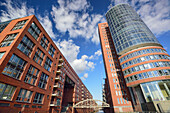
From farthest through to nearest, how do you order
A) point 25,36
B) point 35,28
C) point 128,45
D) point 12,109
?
point 128,45, point 35,28, point 25,36, point 12,109

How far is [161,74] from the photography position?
89.2 feet

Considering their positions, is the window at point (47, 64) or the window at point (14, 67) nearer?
the window at point (14, 67)

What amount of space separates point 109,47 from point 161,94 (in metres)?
36.6

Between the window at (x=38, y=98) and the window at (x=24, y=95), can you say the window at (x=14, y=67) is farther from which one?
the window at (x=38, y=98)

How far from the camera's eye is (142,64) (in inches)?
1216

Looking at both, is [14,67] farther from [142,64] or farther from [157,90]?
[157,90]

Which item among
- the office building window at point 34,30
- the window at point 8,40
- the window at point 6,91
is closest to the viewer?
the window at point 6,91

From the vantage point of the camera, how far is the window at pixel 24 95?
56.9ft

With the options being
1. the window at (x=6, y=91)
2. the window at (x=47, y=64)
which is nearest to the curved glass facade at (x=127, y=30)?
the window at (x=47, y=64)

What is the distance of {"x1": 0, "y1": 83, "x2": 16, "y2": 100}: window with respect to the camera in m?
14.3

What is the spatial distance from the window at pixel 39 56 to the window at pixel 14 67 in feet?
14.7

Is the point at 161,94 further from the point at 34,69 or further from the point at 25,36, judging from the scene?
the point at 25,36

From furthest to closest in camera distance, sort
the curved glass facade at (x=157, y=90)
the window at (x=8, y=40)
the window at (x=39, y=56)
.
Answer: the curved glass facade at (x=157, y=90) < the window at (x=39, y=56) < the window at (x=8, y=40)

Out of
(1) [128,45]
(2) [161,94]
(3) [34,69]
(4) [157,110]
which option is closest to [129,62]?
(1) [128,45]
